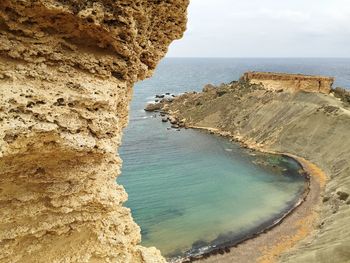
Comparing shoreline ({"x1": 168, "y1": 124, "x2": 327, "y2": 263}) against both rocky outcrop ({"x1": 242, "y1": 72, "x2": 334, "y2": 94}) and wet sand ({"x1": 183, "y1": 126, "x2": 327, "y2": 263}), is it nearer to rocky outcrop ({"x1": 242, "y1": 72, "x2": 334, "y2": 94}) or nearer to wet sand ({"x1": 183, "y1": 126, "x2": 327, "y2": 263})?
wet sand ({"x1": 183, "y1": 126, "x2": 327, "y2": 263})

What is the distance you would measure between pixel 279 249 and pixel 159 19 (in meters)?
29.3

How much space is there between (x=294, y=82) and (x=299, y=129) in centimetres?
1611

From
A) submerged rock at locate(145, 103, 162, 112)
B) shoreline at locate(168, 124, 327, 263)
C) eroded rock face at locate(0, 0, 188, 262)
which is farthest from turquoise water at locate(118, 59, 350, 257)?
submerged rock at locate(145, 103, 162, 112)

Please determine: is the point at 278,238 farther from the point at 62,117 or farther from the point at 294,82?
Result: the point at 294,82

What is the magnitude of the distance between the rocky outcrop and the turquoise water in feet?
64.0

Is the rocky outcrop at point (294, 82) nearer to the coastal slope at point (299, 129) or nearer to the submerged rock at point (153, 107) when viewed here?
the coastal slope at point (299, 129)

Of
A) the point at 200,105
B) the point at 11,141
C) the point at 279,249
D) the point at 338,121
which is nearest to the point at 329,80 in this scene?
the point at 338,121

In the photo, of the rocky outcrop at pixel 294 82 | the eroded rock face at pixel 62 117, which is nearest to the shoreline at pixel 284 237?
the eroded rock face at pixel 62 117

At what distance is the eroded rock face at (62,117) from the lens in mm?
7516

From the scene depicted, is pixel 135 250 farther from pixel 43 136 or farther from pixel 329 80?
pixel 329 80

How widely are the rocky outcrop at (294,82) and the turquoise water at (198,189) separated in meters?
19.5

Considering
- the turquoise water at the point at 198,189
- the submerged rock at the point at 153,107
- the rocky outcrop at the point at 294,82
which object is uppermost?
the rocky outcrop at the point at 294,82

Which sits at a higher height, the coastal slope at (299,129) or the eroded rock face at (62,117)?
the eroded rock face at (62,117)

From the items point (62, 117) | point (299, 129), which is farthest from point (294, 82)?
point (62, 117)
